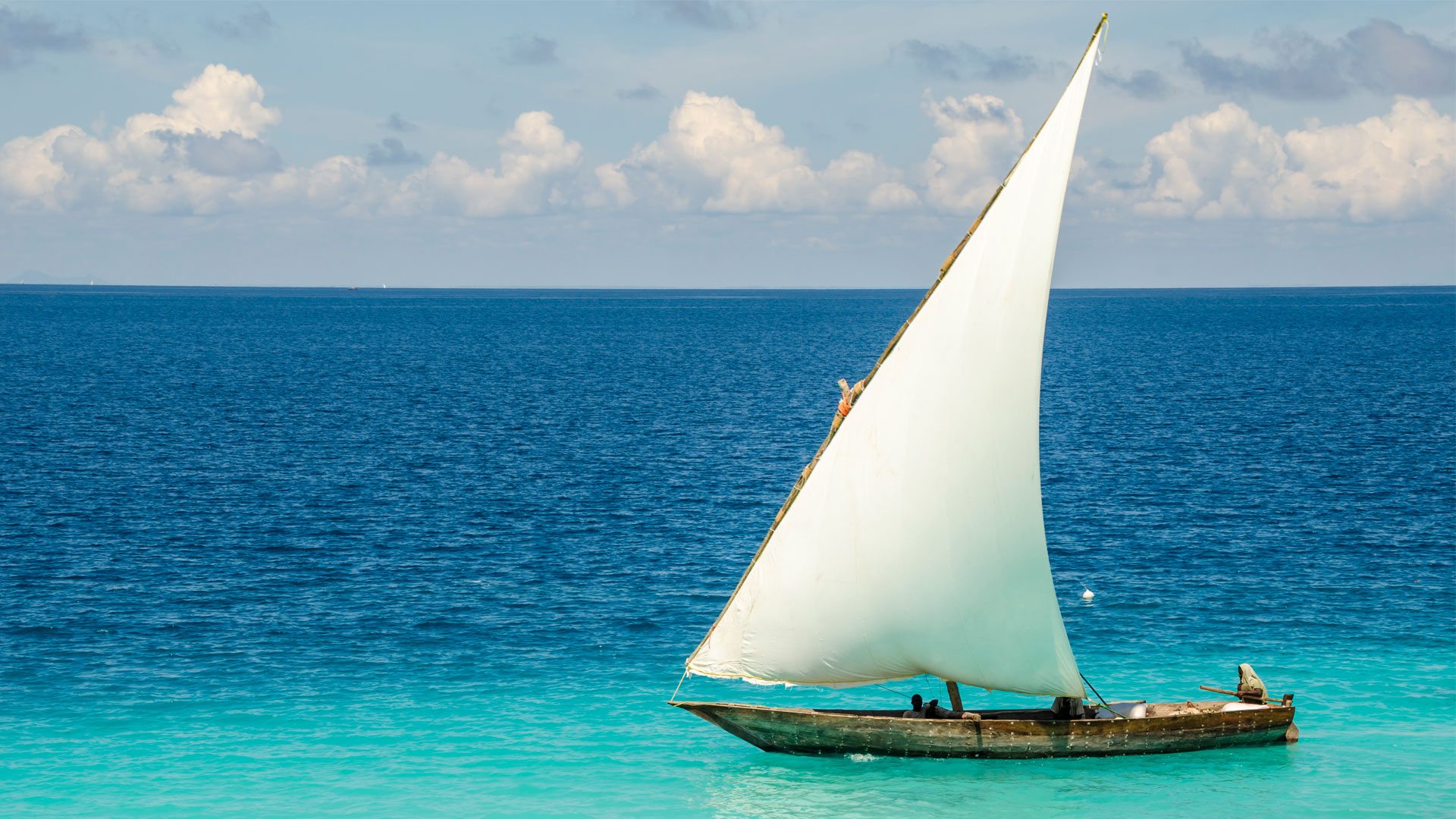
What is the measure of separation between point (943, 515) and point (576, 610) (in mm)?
21369

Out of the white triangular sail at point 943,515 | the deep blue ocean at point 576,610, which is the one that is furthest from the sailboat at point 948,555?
the deep blue ocean at point 576,610

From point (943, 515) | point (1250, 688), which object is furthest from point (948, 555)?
point (1250, 688)

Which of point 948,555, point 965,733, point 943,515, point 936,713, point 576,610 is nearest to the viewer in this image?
point 943,515

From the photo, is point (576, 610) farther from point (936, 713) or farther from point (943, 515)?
point (943, 515)

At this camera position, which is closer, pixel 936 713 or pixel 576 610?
pixel 936 713

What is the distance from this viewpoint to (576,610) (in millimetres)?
48906

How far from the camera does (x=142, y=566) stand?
55.4 m

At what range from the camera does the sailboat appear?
29359 mm

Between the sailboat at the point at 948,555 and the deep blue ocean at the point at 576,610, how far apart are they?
0.86 meters

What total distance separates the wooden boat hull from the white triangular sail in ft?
3.02

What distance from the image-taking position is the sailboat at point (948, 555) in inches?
1156

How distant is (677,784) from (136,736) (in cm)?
1493

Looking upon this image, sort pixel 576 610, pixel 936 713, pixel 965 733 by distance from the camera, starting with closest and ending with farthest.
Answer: pixel 965 733 → pixel 936 713 → pixel 576 610

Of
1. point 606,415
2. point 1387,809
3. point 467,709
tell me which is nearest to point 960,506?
point 1387,809
